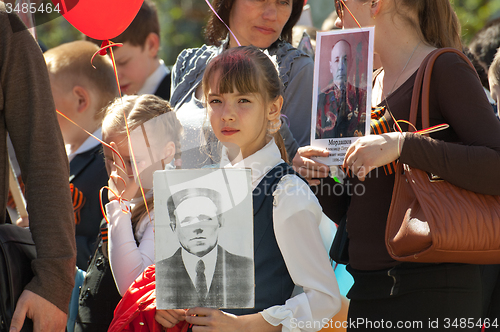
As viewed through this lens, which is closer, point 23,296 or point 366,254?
point 23,296

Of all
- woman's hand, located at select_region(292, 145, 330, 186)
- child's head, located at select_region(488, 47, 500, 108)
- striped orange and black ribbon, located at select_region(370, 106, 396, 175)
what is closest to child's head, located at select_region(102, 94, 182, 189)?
woman's hand, located at select_region(292, 145, 330, 186)

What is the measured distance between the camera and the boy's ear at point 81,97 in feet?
10.4

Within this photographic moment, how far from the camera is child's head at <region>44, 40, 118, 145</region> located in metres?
3.14

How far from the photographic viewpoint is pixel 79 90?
3164 millimetres

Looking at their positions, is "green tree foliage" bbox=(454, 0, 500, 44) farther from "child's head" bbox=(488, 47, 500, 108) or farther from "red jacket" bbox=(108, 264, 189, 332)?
"red jacket" bbox=(108, 264, 189, 332)

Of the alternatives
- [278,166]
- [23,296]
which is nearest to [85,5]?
[278,166]

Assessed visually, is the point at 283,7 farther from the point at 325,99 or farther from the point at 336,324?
the point at 336,324

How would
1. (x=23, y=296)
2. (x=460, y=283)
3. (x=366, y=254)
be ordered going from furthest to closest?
(x=366, y=254) < (x=460, y=283) < (x=23, y=296)

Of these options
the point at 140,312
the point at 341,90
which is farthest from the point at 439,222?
the point at 140,312

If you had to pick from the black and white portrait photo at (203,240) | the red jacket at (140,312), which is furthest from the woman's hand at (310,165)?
the red jacket at (140,312)

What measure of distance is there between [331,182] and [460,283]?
0.62 meters

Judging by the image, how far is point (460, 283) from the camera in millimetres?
1726

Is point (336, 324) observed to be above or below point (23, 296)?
below

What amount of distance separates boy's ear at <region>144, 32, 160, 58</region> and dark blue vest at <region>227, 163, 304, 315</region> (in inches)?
108
